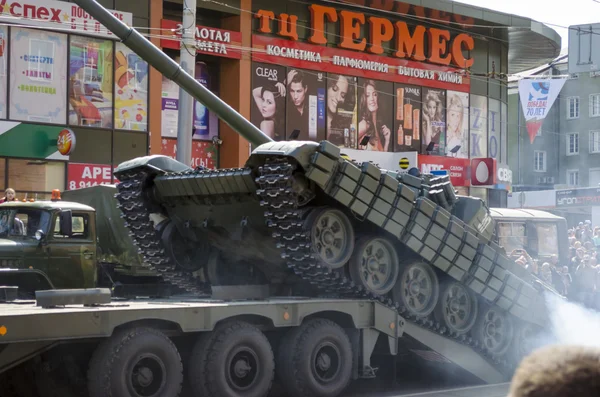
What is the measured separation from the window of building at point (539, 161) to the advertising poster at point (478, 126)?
3119 cm

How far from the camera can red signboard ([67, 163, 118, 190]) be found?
83.5ft

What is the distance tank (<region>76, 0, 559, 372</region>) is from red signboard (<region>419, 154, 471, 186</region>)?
21137 millimetres

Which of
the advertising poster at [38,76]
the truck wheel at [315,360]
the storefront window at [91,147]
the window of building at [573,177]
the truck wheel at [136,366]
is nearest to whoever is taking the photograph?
the truck wheel at [136,366]

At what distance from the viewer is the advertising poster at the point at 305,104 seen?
3055 cm

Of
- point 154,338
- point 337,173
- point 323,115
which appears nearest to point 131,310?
point 154,338

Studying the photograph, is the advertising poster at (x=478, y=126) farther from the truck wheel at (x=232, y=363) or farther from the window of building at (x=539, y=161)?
the window of building at (x=539, y=161)

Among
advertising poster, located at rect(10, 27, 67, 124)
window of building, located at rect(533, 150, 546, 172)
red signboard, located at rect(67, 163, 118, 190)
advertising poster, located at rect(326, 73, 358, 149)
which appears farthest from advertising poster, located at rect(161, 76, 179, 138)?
window of building, located at rect(533, 150, 546, 172)

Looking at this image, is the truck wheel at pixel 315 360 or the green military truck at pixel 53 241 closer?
the truck wheel at pixel 315 360

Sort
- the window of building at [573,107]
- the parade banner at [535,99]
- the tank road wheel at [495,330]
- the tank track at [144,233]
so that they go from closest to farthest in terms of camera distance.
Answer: the tank track at [144,233]
the tank road wheel at [495,330]
the parade banner at [535,99]
the window of building at [573,107]

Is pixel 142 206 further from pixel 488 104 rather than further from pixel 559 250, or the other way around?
pixel 488 104

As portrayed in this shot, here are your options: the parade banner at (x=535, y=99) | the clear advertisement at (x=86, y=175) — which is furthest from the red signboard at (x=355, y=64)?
the clear advertisement at (x=86, y=175)

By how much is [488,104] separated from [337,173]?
28284mm

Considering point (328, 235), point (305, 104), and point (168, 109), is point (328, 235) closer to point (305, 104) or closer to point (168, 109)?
point (168, 109)

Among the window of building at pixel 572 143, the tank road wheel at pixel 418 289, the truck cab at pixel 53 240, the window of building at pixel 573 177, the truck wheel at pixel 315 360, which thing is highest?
the window of building at pixel 572 143
